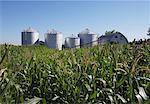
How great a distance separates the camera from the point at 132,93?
217cm

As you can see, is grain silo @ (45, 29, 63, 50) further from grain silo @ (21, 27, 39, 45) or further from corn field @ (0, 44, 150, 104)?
corn field @ (0, 44, 150, 104)

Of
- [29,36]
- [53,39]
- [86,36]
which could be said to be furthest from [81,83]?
[86,36]

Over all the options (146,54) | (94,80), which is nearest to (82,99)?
(94,80)

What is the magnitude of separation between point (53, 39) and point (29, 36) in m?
2.72

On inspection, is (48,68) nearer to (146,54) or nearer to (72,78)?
(72,78)

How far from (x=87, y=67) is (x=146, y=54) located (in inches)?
45.2

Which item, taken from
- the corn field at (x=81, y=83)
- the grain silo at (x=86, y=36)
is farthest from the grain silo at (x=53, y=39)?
the corn field at (x=81, y=83)

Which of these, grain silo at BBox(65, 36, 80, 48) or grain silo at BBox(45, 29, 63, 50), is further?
grain silo at BBox(65, 36, 80, 48)

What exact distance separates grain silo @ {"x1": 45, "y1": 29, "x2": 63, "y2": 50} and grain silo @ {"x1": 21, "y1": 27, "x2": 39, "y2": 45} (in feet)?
4.39

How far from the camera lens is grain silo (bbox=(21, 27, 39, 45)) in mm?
31391

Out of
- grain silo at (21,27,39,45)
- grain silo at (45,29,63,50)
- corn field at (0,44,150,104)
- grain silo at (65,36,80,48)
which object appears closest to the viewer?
corn field at (0,44,150,104)

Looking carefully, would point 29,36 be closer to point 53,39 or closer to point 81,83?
point 53,39

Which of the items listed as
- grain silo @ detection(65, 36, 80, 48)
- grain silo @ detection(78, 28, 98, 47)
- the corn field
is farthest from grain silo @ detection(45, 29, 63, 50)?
the corn field

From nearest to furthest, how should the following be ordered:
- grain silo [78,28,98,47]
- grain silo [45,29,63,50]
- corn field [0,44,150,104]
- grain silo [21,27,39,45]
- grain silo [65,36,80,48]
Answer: corn field [0,44,150,104] < grain silo [45,29,63,50] < grain silo [21,27,39,45] < grain silo [65,36,80,48] < grain silo [78,28,98,47]
